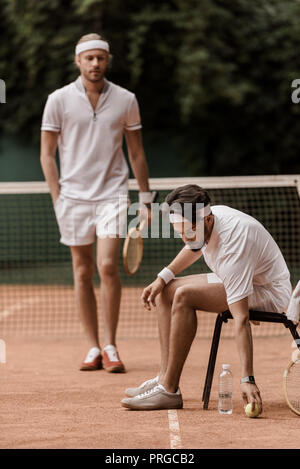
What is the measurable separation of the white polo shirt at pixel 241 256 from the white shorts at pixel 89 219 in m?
1.29

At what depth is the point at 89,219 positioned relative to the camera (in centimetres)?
622

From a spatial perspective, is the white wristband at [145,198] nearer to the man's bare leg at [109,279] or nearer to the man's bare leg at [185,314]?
the man's bare leg at [109,279]

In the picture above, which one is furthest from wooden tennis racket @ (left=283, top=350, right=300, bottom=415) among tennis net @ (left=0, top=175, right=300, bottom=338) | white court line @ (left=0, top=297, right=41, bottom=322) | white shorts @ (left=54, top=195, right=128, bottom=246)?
white court line @ (left=0, top=297, right=41, bottom=322)

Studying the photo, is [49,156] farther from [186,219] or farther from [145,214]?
[186,219]

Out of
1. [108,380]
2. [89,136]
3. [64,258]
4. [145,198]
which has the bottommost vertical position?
[64,258]

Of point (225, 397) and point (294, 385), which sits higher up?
point (294, 385)

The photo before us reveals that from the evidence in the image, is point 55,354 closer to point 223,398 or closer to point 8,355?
point 8,355

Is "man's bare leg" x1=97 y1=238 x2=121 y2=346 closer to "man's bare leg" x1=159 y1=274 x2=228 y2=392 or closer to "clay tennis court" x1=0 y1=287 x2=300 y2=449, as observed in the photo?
"clay tennis court" x1=0 y1=287 x2=300 y2=449

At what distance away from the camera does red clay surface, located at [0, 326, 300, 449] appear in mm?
4172

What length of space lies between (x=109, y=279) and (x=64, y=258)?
7.03 m

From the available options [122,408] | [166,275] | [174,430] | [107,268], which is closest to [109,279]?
[107,268]

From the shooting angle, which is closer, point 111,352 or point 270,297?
point 270,297
